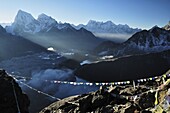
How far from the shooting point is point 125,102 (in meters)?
37.8

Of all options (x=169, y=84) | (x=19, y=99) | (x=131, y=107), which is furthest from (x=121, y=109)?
(x=19, y=99)

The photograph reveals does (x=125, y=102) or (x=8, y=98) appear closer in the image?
(x=125, y=102)

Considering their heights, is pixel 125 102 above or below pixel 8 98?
above

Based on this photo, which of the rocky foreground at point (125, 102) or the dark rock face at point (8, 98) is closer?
the rocky foreground at point (125, 102)

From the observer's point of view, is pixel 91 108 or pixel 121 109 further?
pixel 91 108

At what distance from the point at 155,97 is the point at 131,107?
126 inches

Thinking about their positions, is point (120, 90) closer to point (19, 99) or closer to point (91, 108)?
point (91, 108)

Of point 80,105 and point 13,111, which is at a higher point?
point 80,105

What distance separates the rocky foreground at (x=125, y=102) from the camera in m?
31.1

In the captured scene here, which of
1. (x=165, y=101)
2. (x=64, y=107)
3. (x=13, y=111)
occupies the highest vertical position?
(x=165, y=101)

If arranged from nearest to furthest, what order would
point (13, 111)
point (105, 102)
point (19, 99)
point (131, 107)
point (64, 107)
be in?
point (131, 107), point (105, 102), point (64, 107), point (13, 111), point (19, 99)

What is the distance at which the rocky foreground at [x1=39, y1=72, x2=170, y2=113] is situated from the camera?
31.1 metres

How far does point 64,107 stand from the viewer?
45500 millimetres

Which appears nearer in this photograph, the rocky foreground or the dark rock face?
the rocky foreground
